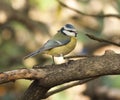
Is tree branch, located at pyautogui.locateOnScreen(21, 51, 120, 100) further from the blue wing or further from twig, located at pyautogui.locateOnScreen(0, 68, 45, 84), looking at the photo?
the blue wing

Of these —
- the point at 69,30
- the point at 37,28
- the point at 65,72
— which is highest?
the point at 37,28

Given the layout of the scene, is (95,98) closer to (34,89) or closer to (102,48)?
(102,48)

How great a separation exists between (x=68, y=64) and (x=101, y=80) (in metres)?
2.15

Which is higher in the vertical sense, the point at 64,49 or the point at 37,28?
the point at 37,28

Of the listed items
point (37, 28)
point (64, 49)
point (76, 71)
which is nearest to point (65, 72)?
point (76, 71)

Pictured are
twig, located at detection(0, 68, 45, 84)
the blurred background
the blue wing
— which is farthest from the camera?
the blurred background

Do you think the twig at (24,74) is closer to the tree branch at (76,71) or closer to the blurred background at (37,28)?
the tree branch at (76,71)

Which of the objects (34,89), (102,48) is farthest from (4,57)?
(34,89)

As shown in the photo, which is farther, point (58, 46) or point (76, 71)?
point (58, 46)

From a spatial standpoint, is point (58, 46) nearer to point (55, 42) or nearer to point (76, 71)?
point (55, 42)

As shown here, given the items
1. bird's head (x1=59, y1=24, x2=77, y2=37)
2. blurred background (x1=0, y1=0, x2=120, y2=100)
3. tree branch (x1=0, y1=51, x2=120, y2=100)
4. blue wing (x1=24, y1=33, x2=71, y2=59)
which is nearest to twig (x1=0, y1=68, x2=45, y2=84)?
tree branch (x1=0, y1=51, x2=120, y2=100)

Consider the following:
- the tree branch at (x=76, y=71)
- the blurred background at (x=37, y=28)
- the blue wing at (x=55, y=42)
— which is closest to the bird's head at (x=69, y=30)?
the blue wing at (x=55, y=42)

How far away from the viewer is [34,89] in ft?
4.54

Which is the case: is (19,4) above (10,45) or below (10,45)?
above
